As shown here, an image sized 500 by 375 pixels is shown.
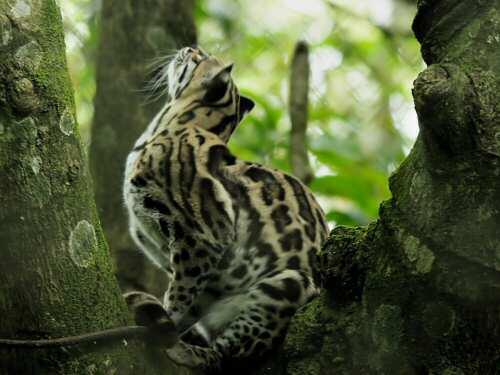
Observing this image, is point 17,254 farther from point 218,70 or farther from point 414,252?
point 218,70

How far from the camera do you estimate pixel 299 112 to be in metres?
6.83

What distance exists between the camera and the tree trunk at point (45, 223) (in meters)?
3.33

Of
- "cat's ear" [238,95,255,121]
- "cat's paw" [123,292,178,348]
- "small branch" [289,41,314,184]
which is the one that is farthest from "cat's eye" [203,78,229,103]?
"cat's paw" [123,292,178,348]

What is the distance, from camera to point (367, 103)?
36.7 feet

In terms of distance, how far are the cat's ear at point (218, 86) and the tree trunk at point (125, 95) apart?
1.16 metres

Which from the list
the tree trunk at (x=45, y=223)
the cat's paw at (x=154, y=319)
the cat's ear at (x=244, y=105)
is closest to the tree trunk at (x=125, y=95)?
the cat's ear at (x=244, y=105)

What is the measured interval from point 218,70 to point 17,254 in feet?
8.68

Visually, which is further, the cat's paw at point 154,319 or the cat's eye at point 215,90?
the cat's eye at point 215,90

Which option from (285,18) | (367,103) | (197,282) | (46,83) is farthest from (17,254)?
(285,18)

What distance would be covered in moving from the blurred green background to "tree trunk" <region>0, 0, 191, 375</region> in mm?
2786

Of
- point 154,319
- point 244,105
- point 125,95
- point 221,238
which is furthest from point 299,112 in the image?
point 154,319

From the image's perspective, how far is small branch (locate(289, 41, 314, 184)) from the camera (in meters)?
6.56

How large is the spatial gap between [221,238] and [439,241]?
1567mm

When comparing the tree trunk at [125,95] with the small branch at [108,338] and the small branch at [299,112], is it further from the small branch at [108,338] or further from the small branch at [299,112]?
the small branch at [108,338]
